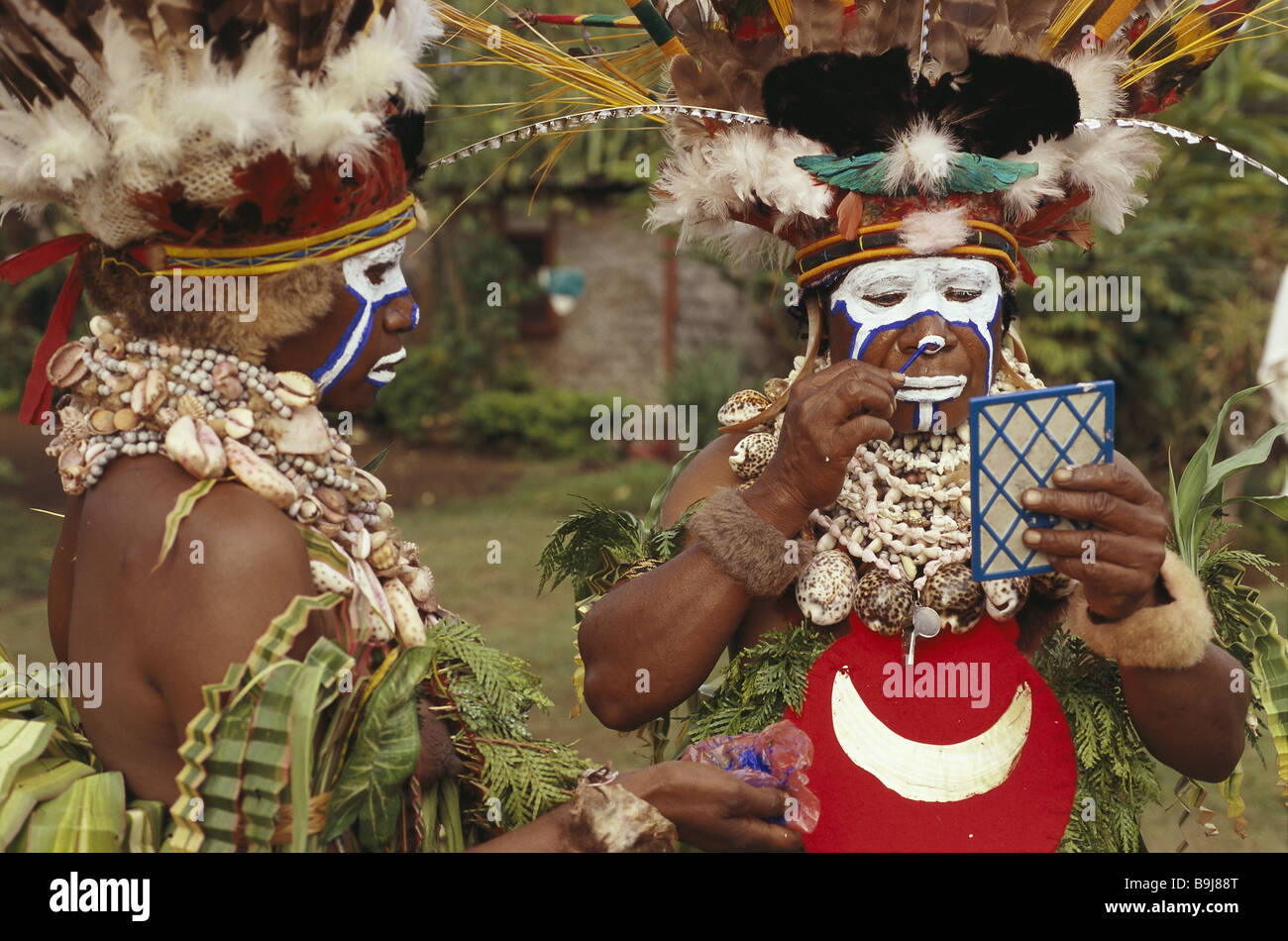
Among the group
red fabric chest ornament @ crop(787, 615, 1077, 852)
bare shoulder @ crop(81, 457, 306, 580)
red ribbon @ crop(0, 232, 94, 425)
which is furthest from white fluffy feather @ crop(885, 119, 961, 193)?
red ribbon @ crop(0, 232, 94, 425)

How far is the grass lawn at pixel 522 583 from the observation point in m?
5.61

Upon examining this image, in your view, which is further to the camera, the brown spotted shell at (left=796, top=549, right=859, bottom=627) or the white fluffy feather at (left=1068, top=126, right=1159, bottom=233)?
the white fluffy feather at (left=1068, top=126, right=1159, bottom=233)

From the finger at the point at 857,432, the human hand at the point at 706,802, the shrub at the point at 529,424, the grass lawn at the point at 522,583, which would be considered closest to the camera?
the human hand at the point at 706,802

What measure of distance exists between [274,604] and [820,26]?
5.48ft

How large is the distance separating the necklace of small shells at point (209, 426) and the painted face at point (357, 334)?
0.05 meters

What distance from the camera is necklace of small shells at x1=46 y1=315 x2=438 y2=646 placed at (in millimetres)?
2123

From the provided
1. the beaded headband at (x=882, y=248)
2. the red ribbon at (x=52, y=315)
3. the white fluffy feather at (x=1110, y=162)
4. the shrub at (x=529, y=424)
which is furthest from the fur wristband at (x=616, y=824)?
the shrub at (x=529, y=424)

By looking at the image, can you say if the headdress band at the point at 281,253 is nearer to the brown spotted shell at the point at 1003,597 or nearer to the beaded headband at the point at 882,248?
the beaded headband at the point at 882,248

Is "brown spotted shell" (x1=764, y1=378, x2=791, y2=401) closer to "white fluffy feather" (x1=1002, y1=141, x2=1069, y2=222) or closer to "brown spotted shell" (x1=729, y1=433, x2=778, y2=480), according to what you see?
"brown spotted shell" (x1=729, y1=433, x2=778, y2=480)

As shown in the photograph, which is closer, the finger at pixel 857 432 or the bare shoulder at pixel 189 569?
the bare shoulder at pixel 189 569

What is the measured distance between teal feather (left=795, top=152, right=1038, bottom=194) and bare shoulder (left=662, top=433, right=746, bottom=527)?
25.6 inches

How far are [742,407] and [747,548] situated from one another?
1.71 feet

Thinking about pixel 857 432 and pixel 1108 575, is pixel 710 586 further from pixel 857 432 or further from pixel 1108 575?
pixel 1108 575

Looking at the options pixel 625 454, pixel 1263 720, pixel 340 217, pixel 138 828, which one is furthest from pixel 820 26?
pixel 625 454
